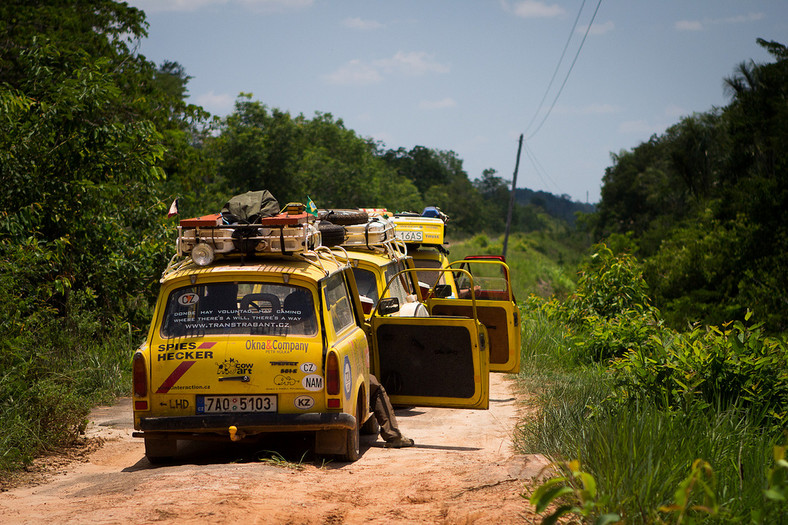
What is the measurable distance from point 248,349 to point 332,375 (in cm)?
70

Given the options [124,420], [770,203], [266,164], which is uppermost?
[266,164]

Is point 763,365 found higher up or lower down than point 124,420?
higher up

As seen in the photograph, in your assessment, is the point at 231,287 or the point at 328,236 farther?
the point at 328,236

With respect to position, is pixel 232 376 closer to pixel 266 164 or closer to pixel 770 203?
pixel 770 203

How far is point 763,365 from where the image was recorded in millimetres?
6902

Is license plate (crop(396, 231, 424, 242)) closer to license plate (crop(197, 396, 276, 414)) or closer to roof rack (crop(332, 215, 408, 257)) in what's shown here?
roof rack (crop(332, 215, 408, 257))

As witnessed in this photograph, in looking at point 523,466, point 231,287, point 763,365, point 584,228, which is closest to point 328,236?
point 231,287

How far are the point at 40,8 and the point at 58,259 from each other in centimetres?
1249

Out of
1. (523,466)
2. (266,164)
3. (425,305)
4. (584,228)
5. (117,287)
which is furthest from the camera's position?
(584,228)

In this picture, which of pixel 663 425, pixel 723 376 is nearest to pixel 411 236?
pixel 723 376

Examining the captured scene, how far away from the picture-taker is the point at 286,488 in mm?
5340

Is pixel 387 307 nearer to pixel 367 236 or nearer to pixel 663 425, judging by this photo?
pixel 367 236

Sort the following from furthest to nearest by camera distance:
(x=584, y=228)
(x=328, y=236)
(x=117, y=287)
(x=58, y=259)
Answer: (x=584, y=228) → (x=117, y=287) → (x=58, y=259) → (x=328, y=236)

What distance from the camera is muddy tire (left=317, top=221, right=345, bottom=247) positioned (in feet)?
28.2
